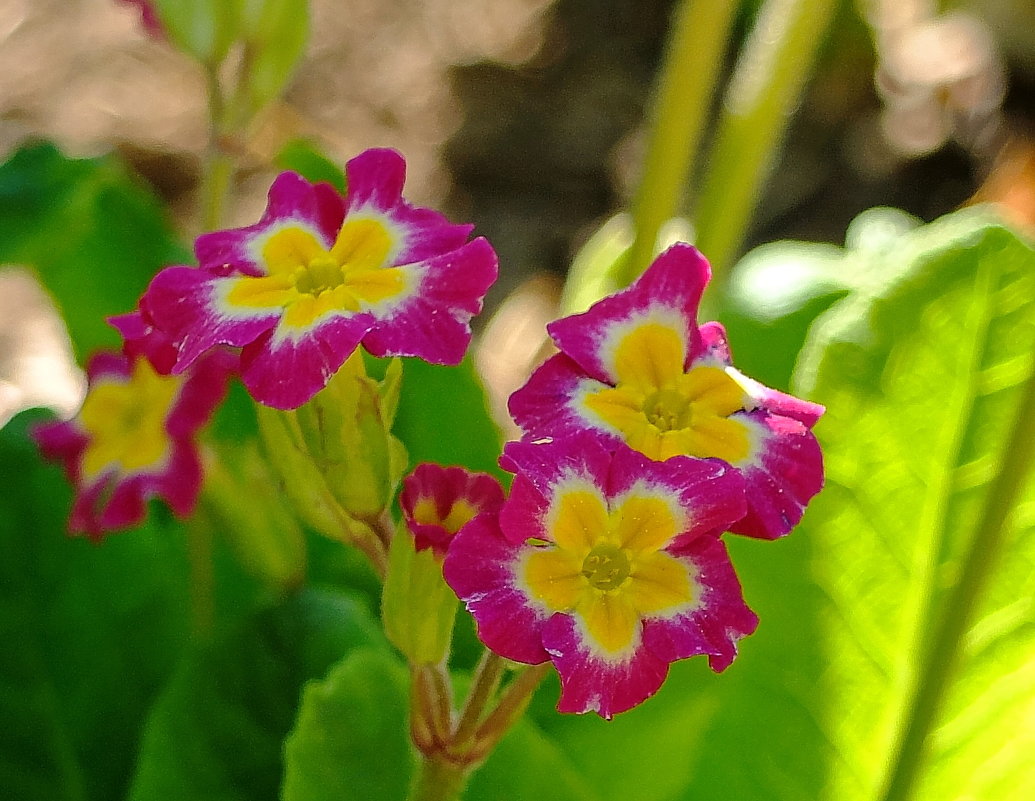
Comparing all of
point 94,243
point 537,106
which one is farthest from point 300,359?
point 537,106

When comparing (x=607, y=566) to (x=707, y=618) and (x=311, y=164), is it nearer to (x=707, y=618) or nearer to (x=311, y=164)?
(x=707, y=618)

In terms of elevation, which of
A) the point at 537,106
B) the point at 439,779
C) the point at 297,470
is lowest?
the point at 439,779

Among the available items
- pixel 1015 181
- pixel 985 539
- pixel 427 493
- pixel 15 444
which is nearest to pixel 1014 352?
pixel 985 539

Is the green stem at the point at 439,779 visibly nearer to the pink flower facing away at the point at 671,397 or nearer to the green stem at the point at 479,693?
the green stem at the point at 479,693

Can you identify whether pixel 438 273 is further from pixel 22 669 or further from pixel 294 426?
pixel 22 669

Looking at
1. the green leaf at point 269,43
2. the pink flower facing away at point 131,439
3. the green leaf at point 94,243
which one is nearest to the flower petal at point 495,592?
the pink flower facing away at point 131,439

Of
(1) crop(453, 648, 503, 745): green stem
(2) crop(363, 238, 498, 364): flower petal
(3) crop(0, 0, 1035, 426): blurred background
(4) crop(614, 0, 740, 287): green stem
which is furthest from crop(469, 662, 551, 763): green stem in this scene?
(3) crop(0, 0, 1035, 426): blurred background

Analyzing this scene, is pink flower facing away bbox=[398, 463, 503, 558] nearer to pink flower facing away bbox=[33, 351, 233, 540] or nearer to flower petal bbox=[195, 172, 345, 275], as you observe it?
flower petal bbox=[195, 172, 345, 275]
